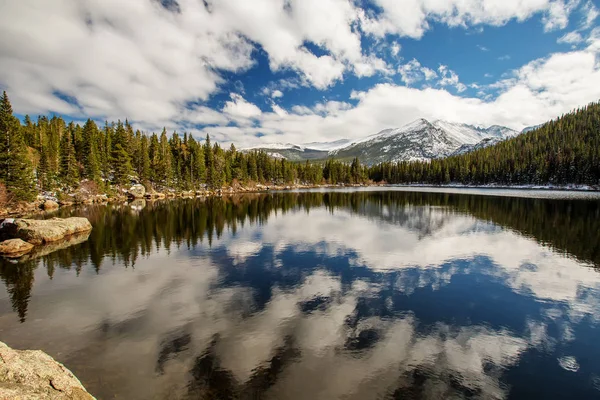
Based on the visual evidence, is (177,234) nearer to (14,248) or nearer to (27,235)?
(27,235)

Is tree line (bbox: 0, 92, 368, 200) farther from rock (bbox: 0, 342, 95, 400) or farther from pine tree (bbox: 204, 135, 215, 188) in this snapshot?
rock (bbox: 0, 342, 95, 400)

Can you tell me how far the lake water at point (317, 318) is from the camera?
11.0 meters

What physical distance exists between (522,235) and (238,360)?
38.7 m

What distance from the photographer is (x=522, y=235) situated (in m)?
36.4

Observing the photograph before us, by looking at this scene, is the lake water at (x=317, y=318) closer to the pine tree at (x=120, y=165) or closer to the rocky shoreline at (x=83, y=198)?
the rocky shoreline at (x=83, y=198)

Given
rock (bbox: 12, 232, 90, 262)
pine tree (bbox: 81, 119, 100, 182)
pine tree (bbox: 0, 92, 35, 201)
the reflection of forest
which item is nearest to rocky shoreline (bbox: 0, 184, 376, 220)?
pine tree (bbox: 0, 92, 35, 201)

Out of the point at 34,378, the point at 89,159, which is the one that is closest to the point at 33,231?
the point at 34,378

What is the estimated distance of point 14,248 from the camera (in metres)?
28.9

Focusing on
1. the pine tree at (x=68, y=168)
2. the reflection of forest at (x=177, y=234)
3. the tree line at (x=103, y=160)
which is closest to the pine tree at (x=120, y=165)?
the tree line at (x=103, y=160)

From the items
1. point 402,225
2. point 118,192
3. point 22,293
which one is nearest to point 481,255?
point 402,225

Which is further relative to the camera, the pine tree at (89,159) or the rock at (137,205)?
the pine tree at (89,159)

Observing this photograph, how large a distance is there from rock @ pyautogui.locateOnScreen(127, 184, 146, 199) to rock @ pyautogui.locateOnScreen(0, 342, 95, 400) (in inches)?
4190

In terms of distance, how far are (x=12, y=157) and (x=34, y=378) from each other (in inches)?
2582

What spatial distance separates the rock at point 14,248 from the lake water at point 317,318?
12.5 ft
